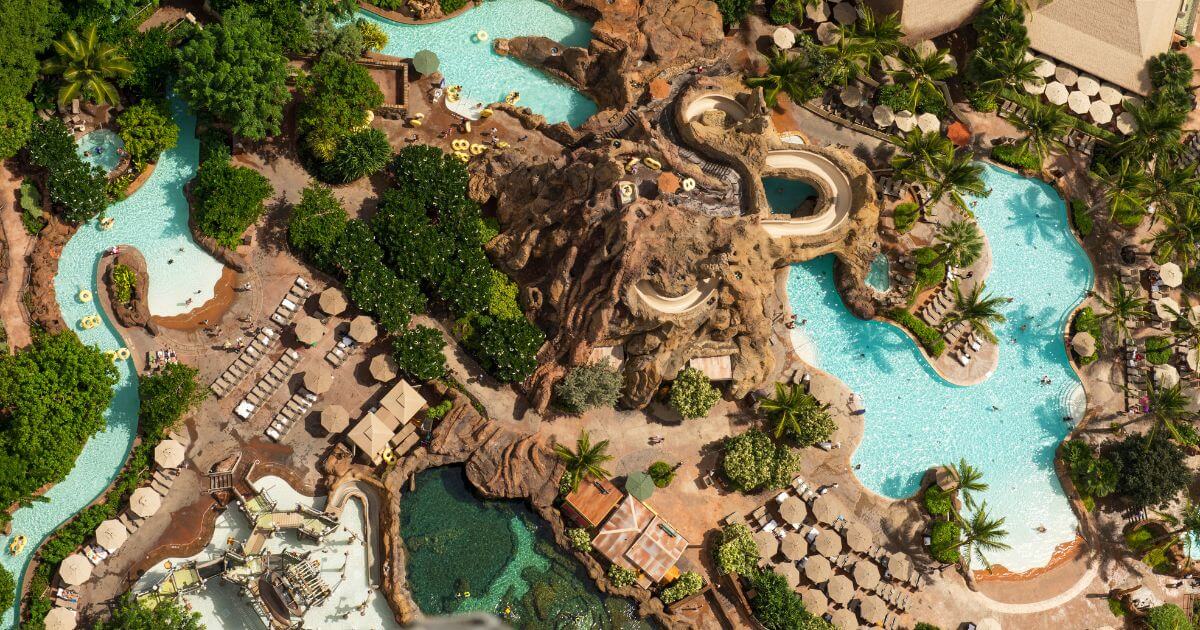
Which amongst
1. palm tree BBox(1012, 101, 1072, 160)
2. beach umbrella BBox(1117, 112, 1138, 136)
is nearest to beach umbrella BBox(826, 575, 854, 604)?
palm tree BBox(1012, 101, 1072, 160)

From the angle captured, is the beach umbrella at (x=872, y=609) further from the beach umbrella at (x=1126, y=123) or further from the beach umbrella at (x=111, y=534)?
the beach umbrella at (x=111, y=534)

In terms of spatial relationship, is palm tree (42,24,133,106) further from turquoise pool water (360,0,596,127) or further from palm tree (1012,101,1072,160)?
palm tree (1012,101,1072,160)

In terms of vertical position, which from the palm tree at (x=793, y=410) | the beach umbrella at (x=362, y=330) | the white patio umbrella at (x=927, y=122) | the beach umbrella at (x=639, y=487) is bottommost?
the beach umbrella at (x=639, y=487)

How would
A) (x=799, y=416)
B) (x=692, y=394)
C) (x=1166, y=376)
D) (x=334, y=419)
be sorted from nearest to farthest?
(x=334, y=419), (x=692, y=394), (x=799, y=416), (x=1166, y=376)

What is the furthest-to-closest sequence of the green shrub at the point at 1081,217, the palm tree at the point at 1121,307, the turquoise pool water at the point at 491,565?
the green shrub at the point at 1081,217 → the palm tree at the point at 1121,307 → the turquoise pool water at the point at 491,565

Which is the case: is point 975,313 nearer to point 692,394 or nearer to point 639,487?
point 692,394

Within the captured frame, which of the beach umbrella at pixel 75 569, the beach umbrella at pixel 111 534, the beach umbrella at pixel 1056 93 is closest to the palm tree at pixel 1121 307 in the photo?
the beach umbrella at pixel 1056 93

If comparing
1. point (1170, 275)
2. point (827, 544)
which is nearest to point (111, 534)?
point (827, 544)
